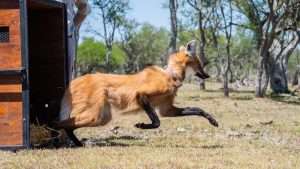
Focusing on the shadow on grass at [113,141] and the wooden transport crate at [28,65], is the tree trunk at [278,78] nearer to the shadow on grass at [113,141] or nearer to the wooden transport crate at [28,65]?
the shadow on grass at [113,141]

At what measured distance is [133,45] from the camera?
5619 centimetres

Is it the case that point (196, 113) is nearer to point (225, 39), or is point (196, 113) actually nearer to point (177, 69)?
point (177, 69)

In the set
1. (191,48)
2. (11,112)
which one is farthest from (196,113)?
(11,112)

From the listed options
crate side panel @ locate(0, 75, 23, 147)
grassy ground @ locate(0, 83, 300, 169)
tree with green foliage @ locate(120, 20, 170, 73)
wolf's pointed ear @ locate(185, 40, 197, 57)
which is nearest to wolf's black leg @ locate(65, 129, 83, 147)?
grassy ground @ locate(0, 83, 300, 169)

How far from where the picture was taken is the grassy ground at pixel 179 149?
19.8ft

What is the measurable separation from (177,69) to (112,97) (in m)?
1.10

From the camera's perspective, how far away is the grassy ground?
6031 mm

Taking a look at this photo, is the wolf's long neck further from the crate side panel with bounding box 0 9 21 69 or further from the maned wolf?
the crate side panel with bounding box 0 9 21 69

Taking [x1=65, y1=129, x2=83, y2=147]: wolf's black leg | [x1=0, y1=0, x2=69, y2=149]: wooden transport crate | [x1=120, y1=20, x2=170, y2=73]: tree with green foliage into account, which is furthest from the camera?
[x1=120, y1=20, x2=170, y2=73]: tree with green foliage

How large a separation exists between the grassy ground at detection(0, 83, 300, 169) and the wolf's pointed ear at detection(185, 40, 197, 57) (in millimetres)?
1408

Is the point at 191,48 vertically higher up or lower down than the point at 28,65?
higher up

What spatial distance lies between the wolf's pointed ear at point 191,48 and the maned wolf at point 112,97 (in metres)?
0.50

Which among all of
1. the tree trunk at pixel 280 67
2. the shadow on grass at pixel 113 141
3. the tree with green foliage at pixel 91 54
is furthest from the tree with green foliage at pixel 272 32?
the tree with green foliage at pixel 91 54

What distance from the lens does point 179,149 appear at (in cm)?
725
